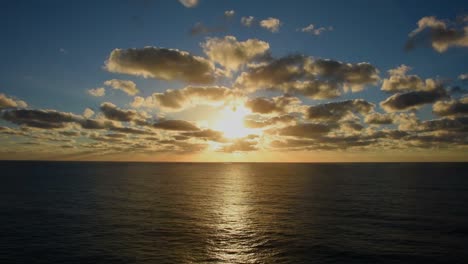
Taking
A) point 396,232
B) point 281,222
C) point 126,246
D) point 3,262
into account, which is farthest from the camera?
point 281,222

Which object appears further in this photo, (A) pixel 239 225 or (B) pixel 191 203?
(B) pixel 191 203

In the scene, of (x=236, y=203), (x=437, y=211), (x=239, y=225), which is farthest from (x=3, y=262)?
(x=437, y=211)

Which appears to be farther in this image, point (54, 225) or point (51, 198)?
point (51, 198)

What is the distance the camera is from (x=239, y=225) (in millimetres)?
53812

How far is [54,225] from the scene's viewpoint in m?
51.3

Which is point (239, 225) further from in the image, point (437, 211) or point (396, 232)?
point (437, 211)

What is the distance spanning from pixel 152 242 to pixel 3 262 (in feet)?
54.6

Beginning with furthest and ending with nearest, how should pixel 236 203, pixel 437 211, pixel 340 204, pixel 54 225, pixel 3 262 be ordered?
1. pixel 236 203
2. pixel 340 204
3. pixel 437 211
4. pixel 54 225
5. pixel 3 262

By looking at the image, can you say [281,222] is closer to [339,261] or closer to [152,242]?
[339,261]

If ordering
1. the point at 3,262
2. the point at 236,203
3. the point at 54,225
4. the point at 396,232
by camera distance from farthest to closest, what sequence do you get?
the point at 236,203
the point at 54,225
the point at 396,232
the point at 3,262

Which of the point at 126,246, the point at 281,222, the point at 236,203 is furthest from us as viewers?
the point at 236,203

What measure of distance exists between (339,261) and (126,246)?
26849mm

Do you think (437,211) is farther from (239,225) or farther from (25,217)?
(25,217)

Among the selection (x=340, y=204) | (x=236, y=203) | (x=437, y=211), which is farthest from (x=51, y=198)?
(x=437, y=211)
